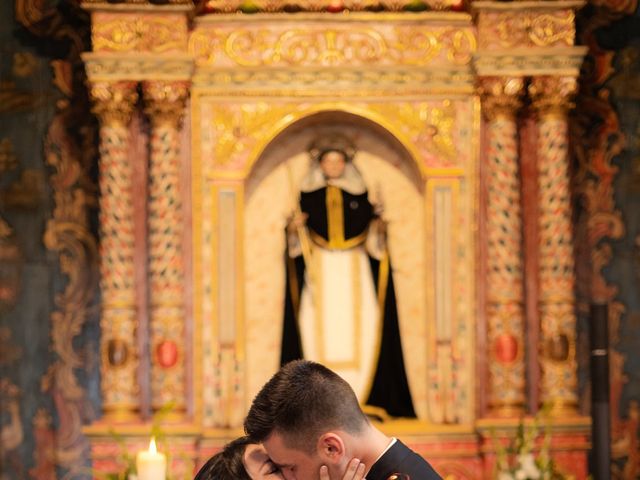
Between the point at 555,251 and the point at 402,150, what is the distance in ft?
4.15

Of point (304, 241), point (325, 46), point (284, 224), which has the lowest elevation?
point (304, 241)

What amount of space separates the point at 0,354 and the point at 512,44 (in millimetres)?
4176

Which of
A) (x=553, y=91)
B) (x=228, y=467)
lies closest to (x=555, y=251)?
(x=553, y=91)

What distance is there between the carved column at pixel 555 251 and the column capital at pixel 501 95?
11 cm

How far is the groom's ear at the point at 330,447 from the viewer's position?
4.23 meters

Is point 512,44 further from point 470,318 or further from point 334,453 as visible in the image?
point 334,453

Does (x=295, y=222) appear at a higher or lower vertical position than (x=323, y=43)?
lower

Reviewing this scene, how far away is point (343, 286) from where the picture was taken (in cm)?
991

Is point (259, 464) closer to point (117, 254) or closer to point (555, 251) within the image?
point (117, 254)

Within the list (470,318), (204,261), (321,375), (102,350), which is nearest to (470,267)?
(470,318)

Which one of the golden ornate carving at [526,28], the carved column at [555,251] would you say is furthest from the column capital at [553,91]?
the golden ornate carving at [526,28]

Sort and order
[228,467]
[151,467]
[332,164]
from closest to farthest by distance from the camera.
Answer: [228,467], [151,467], [332,164]

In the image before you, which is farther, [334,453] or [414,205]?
[414,205]

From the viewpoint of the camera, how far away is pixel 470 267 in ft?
31.7
